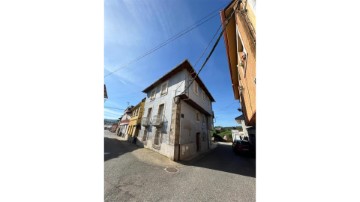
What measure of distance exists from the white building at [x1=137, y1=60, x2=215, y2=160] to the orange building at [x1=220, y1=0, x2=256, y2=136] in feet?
11.3

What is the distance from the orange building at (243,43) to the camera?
393cm

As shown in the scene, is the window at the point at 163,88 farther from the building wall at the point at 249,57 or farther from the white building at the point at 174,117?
the building wall at the point at 249,57

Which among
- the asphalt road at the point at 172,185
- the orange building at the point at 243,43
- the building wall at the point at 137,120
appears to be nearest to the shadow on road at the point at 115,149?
the asphalt road at the point at 172,185

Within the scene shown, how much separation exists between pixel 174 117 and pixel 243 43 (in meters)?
6.82

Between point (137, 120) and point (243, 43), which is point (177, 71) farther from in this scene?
point (137, 120)

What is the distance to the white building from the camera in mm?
10359

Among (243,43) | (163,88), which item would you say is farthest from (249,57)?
(163,88)
